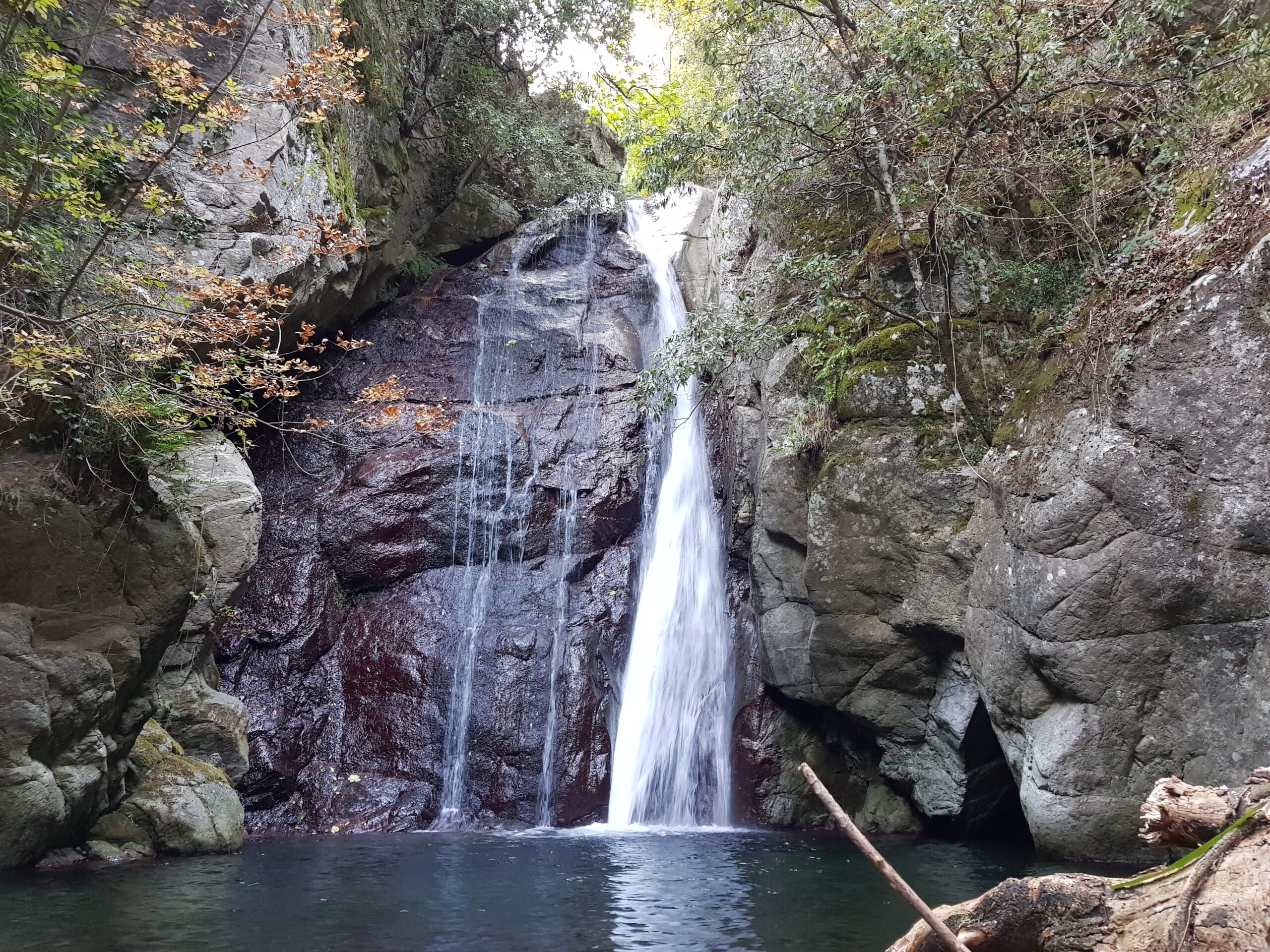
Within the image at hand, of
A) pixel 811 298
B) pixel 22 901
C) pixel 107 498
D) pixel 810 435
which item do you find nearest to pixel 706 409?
pixel 811 298

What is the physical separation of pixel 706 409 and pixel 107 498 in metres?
9.66

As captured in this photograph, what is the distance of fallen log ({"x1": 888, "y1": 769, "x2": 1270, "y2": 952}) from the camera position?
107 inches

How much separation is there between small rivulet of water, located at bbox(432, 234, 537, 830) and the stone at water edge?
2938mm

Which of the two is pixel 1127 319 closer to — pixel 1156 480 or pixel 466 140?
pixel 1156 480

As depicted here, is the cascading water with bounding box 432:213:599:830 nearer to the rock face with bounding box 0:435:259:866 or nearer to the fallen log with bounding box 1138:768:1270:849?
the rock face with bounding box 0:435:259:866

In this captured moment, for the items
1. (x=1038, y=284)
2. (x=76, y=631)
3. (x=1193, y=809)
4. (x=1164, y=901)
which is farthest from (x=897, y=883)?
(x=1038, y=284)

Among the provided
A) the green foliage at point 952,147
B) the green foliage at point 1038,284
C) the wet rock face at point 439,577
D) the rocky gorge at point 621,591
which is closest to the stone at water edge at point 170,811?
the rocky gorge at point 621,591

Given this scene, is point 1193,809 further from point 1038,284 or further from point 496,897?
point 1038,284

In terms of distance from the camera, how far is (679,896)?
6625 mm

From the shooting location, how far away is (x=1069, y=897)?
317 centimetres

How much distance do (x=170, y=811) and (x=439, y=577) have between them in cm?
534

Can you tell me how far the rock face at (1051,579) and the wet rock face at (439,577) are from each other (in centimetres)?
381

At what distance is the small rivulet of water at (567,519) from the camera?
36.9 ft

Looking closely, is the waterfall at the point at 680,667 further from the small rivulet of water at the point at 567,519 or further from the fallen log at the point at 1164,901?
the fallen log at the point at 1164,901
